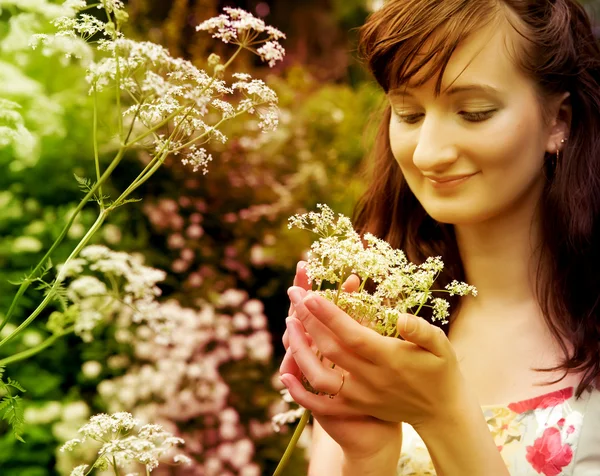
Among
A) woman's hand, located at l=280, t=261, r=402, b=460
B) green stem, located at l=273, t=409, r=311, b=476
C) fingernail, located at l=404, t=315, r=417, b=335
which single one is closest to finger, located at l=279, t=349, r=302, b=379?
woman's hand, located at l=280, t=261, r=402, b=460

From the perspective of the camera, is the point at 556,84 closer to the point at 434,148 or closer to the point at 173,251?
the point at 434,148

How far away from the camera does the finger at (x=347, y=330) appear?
101 cm

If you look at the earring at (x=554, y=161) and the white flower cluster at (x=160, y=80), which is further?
the earring at (x=554, y=161)

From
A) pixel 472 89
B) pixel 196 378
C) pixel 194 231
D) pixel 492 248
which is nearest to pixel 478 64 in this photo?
pixel 472 89

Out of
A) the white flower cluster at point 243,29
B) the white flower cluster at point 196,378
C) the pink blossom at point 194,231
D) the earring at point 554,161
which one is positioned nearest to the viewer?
the white flower cluster at point 243,29

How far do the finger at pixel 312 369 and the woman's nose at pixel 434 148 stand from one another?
47cm

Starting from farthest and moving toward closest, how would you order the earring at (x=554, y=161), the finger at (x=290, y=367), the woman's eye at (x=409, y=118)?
the earring at (x=554, y=161) < the woman's eye at (x=409, y=118) < the finger at (x=290, y=367)

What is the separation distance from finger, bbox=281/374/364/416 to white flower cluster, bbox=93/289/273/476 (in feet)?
5.71

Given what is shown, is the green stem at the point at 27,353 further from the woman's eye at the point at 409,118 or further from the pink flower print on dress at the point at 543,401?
the pink flower print on dress at the point at 543,401

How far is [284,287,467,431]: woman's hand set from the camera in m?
1.03

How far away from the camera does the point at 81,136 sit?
3.09 metres

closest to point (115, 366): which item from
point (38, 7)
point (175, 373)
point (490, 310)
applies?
point (175, 373)

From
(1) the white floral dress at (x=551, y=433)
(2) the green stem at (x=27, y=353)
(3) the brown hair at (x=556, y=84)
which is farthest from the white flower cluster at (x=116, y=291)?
(1) the white floral dress at (x=551, y=433)

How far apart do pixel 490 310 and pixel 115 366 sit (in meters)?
1.76
